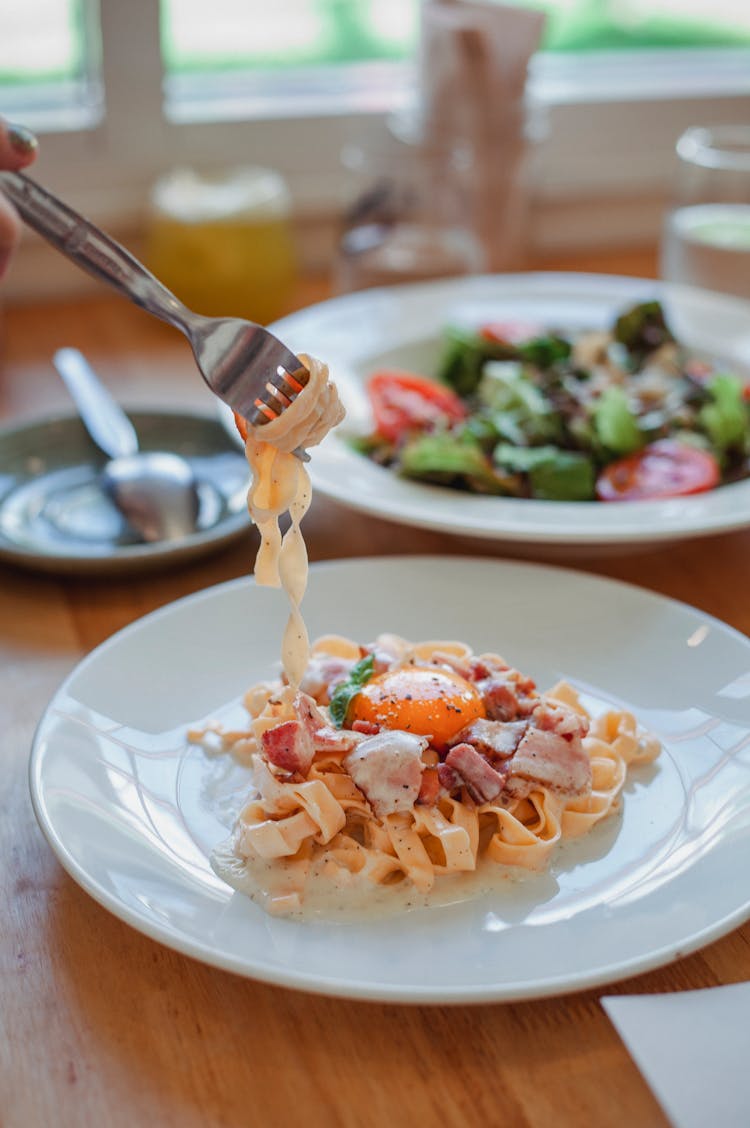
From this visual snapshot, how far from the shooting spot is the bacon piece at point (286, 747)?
153cm

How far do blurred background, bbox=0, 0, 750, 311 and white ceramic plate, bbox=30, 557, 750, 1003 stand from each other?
1.49 meters

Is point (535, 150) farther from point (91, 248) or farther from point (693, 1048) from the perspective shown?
point (693, 1048)

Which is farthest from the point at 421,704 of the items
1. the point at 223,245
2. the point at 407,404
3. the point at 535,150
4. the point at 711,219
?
the point at 535,150

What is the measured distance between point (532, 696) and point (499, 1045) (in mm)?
515

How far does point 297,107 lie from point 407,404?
1547 millimetres

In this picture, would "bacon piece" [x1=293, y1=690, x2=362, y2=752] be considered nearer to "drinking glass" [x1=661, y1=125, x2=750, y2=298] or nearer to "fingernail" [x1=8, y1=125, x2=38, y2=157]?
"fingernail" [x1=8, y1=125, x2=38, y2=157]

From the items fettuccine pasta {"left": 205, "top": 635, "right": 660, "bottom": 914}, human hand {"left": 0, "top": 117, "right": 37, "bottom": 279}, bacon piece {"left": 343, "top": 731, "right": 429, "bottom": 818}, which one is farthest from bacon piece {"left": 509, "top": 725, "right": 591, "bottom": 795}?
human hand {"left": 0, "top": 117, "right": 37, "bottom": 279}

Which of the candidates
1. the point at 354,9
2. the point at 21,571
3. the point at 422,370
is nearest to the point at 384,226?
the point at 422,370

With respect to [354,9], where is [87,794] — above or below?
below

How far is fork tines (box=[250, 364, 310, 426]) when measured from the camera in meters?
1.58

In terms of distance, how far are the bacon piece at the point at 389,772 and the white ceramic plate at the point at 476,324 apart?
1.78ft

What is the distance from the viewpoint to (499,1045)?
132cm

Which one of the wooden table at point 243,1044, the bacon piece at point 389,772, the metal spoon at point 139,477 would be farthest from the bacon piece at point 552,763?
the metal spoon at point 139,477

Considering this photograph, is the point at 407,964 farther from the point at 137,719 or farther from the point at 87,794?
the point at 137,719
